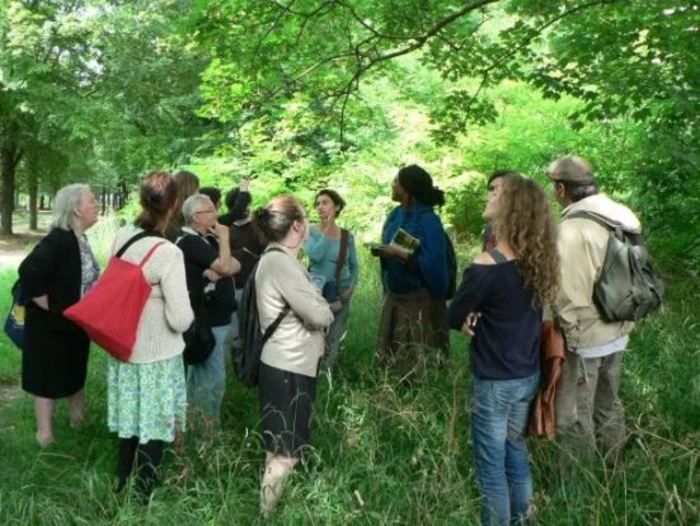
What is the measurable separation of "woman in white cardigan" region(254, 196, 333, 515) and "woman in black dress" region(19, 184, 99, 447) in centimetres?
177

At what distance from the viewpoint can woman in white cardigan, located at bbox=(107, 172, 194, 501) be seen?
140 inches

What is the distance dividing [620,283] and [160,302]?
2430 mm

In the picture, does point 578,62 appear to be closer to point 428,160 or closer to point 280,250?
point 280,250

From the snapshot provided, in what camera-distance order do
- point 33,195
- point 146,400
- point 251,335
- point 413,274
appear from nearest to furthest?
point 251,335, point 146,400, point 413,274, point 33,195

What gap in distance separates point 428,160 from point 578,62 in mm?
6989

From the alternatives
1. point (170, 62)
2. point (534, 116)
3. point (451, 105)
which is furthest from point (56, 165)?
point (451, 105)

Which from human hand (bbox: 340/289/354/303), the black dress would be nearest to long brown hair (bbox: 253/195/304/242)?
the black dress

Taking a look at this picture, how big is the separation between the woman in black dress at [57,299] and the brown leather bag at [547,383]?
307cm

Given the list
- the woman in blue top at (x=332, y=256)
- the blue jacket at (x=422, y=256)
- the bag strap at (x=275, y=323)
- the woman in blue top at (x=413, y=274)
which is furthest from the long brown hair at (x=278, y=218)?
the woman in blue top at (x=332, y=256)

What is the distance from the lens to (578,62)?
7.00 metres

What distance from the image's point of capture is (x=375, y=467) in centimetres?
356

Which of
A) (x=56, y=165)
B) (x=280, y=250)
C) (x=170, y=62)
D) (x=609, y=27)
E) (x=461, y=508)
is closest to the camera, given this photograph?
(x=461, y=508)

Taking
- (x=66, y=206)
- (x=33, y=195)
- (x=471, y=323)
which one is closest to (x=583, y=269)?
(x=471, y=323)

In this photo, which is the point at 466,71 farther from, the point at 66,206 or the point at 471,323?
the point at 471,323
